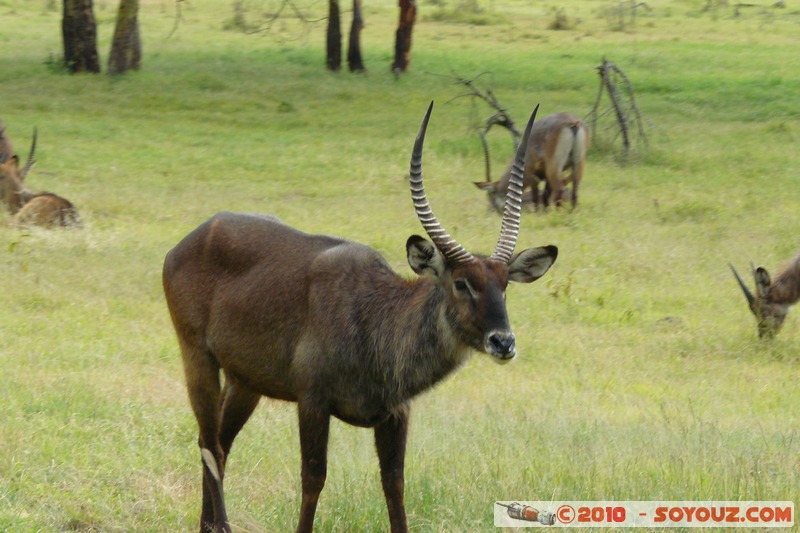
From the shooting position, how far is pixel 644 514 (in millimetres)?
4305

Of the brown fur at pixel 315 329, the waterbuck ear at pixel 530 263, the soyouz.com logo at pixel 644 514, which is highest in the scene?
the waterbuck ear at pixel 530 263

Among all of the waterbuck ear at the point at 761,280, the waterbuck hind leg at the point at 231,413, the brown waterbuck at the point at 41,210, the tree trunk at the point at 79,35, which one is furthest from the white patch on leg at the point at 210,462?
the tree trunk at the point at 79,35

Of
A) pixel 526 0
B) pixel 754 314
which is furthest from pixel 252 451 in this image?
pixel 526 0

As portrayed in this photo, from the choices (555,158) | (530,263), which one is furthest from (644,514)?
(555,158)

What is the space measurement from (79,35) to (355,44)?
4.95 meters

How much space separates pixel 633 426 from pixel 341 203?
768 cm

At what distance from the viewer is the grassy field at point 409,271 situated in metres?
4.86

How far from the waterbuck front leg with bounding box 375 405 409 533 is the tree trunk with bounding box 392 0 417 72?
59.1 ft

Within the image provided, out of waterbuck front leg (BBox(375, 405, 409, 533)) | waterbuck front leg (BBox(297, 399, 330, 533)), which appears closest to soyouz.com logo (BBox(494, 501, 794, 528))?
waterbuck front leg (BBox(375, 405, 409, 533))

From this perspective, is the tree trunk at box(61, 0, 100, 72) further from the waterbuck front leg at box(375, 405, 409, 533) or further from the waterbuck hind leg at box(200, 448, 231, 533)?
the waterbuck front leg at box(375, 405, 409, 533)

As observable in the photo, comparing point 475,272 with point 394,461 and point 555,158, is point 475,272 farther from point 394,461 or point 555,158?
point 555,158

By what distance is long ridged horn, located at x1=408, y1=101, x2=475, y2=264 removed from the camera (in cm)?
426

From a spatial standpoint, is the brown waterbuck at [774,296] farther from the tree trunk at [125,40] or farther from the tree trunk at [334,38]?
the tree trunk at [125,40]

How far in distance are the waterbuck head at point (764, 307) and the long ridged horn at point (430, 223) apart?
16.6ft
